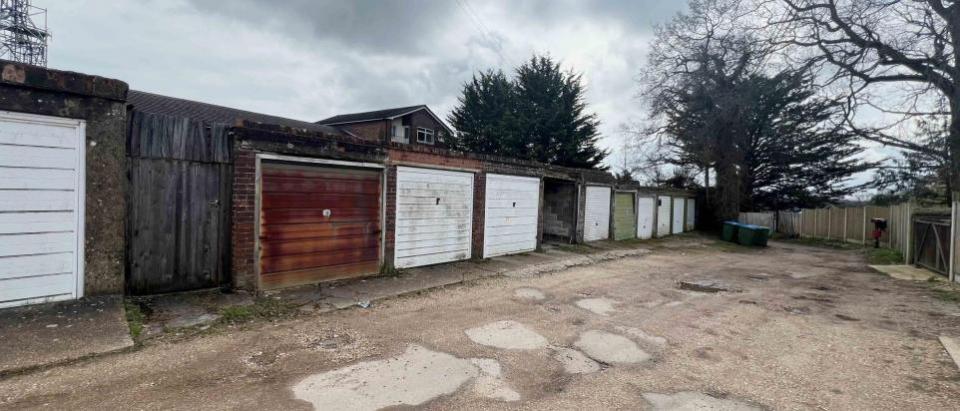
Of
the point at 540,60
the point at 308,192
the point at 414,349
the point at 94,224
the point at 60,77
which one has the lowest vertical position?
the point at 414,349

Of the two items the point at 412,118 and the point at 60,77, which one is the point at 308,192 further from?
the point at 412,118

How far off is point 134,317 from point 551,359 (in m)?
4.49

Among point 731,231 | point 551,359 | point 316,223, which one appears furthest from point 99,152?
point 731,231

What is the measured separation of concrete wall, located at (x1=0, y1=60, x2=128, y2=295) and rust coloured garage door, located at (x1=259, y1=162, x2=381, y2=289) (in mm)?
1632

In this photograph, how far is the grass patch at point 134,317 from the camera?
14.4 ft

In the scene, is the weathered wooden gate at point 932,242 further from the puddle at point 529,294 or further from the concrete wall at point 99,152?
the concrete wall at point 99,152

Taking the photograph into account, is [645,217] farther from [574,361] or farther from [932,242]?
[574,361]

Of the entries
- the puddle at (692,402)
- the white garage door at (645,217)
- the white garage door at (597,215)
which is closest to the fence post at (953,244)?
the white garage door at (597,215)

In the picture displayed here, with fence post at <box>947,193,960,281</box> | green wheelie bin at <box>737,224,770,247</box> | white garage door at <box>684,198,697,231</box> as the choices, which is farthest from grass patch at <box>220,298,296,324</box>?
white garage door at <box>684,198,697,231</box>

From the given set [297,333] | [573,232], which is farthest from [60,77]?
[573,232]

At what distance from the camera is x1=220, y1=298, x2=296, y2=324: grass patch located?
16.8 feet

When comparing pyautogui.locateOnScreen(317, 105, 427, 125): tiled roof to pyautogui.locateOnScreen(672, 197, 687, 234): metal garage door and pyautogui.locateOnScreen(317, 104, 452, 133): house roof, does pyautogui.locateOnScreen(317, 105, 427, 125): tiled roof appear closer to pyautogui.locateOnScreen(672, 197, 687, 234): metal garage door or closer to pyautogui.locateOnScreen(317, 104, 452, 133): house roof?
pyautogui.locateOnScreen(317, 104, 452, 133): house roof

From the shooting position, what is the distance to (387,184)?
8008 mm

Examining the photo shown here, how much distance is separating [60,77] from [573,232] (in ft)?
40.7
